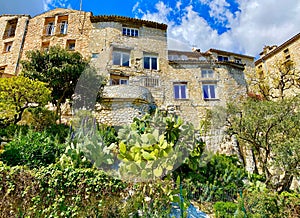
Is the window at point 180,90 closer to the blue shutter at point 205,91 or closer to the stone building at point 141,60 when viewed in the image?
the stone building at point 141,60

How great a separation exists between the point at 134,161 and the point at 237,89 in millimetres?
18340

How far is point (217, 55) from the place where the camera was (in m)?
26.5

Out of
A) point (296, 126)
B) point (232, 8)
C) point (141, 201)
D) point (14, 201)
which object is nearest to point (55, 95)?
point (14, 201)

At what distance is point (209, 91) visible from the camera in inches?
797

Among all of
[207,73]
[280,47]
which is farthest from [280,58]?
[207,73]

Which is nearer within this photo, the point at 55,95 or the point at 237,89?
the point at 55,95

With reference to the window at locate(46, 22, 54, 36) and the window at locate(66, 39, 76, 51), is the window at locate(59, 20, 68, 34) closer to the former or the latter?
the window at locate(46, 22, 54, 36)

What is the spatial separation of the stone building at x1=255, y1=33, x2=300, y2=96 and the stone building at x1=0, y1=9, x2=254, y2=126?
3.60 metres

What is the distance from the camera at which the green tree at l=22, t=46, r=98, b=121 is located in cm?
1294

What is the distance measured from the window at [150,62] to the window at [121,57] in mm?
1660

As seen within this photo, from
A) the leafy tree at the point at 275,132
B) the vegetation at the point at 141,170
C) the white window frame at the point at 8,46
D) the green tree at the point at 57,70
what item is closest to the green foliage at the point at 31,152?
the vegetation at the point at 141,170

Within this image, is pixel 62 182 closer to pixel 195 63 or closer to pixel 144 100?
pixel 144 100

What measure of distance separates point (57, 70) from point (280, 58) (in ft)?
80.4

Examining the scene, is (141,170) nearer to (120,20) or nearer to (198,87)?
(198,87)
